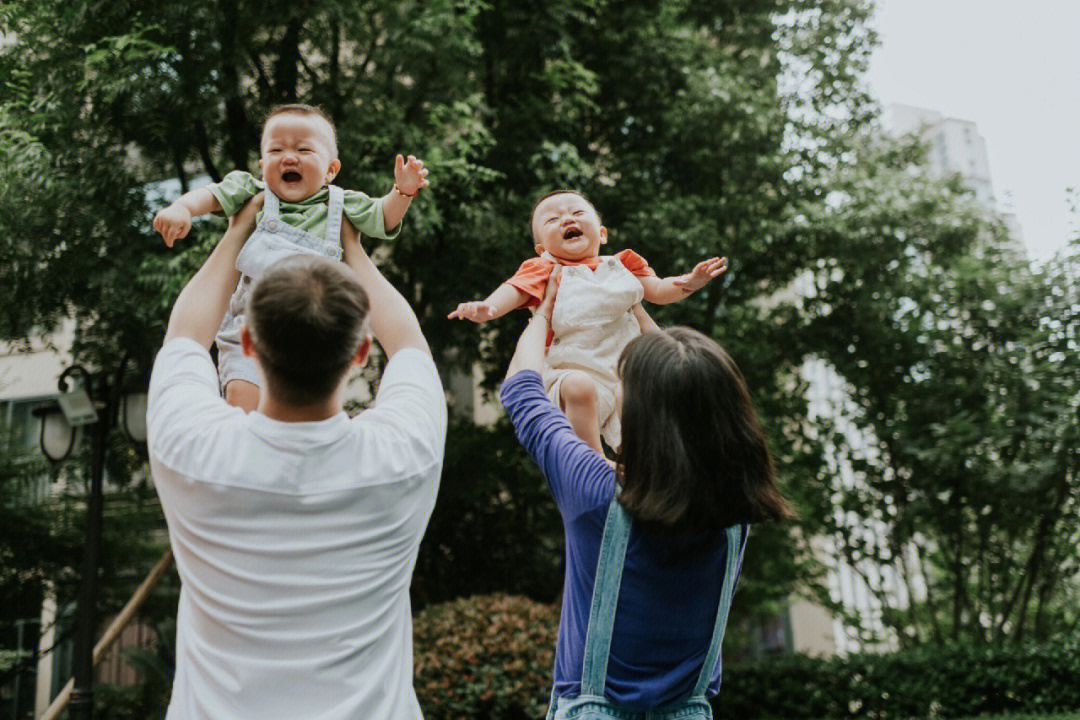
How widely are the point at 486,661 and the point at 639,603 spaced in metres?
5.96

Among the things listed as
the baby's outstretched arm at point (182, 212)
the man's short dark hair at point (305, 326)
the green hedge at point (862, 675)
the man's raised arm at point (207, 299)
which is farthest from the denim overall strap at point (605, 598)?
the green hedge at point (862, 675)

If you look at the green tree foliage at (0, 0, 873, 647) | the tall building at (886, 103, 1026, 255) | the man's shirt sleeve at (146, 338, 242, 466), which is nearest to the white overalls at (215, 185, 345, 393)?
the man's shirt sleeve at (146, 338, 242, 466)

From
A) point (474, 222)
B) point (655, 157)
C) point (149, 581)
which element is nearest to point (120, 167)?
point (474, 222)

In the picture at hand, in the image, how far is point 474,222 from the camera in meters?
8.26

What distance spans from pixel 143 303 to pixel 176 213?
5606 millimetres

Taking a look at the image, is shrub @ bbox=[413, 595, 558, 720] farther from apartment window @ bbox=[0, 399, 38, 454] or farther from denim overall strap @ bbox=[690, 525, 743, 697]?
apartment window @ bbox=[0, 399, 38, 454]

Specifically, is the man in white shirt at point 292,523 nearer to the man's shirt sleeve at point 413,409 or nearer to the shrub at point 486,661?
the man's shirt sleeve at point 413,409

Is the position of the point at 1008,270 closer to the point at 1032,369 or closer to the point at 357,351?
the point at 1032,369

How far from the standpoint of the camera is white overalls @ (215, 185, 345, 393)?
2.28 meters

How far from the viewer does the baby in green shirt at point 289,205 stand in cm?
229

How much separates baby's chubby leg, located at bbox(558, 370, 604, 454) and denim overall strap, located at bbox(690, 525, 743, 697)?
666 mm

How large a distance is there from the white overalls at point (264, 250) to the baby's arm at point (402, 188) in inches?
5.3

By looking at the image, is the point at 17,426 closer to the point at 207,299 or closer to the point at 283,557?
the point at 207,299

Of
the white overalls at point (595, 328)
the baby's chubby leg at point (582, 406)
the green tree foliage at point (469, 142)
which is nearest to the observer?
the baby's chubby leg at point (582, 406)
